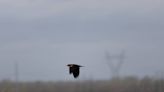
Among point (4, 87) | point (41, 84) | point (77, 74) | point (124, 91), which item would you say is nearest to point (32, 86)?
point (41, 84)

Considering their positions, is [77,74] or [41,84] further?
[41,84]

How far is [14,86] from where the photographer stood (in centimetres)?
4312

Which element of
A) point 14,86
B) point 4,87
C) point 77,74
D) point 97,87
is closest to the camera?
point 77,74

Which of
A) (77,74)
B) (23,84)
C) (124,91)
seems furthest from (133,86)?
(77,74)

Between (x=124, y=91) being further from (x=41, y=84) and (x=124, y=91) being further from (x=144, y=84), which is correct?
(x=41, y=84)


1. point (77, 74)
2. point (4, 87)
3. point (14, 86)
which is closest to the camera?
point (77, 74)

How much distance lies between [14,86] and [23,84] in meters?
2.63

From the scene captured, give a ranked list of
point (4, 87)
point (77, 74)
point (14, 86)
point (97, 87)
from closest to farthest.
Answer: point (77, 74) → point (4, 87) → point (14, 86) → point (97, 87)

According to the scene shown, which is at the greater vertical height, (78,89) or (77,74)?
(78,89)

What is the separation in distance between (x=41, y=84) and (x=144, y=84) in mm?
8192

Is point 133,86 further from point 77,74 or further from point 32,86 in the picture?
point 77,74

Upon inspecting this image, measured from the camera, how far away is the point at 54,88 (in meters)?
44.8

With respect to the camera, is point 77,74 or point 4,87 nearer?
point 77,74

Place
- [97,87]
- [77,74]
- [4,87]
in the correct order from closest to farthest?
[77,74], [4,87], [97,87]
